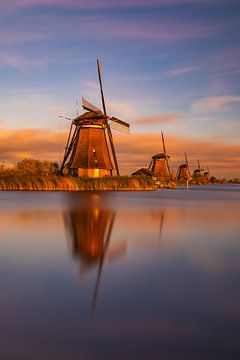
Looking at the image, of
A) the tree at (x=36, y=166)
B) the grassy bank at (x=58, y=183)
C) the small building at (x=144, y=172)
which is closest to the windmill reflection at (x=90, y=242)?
the grassy bank at (x=58, y=183)

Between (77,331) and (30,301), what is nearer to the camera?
(77,331)

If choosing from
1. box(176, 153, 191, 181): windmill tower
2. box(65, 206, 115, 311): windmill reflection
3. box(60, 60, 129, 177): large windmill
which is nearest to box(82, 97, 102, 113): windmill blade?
box(60, 60, 129, 177): large windmill

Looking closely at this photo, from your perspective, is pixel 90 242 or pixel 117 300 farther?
pixel 90 242

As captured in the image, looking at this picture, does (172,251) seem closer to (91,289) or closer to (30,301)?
(91,289)

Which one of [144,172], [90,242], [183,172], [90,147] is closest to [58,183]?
[90,147]

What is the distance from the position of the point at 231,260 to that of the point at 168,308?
3093 mm

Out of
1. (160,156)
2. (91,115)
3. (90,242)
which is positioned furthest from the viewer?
(160,156)

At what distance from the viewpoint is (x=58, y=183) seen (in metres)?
31.0

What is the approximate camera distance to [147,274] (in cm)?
526

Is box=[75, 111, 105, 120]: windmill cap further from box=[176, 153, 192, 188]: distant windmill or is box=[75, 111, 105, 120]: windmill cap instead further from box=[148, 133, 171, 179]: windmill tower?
box=[176, 153, 192, 188]: distant windmill

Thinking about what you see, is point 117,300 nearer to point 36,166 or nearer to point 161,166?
point 36,166

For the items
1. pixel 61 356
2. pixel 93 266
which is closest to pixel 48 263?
pixel 93 266

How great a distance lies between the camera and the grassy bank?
3097cm

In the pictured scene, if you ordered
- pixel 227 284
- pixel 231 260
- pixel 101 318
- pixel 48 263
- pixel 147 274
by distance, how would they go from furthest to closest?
pixel 231 260 < pixel 48 263 < pixel 147 274 < pixel 227 284 < pixel 101 318
